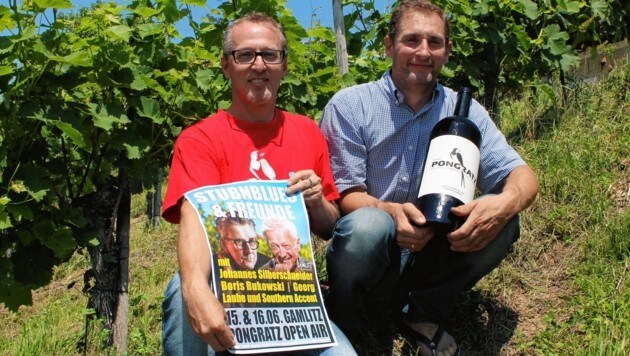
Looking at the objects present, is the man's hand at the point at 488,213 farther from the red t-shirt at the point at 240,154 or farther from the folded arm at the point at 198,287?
the folded arm at the point at 198,287

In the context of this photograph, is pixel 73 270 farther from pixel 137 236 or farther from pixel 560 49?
pixel 560 49

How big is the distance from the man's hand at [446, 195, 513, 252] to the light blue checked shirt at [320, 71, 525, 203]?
32cm

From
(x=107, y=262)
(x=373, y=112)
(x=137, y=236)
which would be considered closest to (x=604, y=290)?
(x=373, y=112)

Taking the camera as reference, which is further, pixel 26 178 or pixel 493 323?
pixel 493 323

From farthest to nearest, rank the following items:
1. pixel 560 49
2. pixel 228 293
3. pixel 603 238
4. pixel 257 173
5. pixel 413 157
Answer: pixel 560 49 → pixel 603 238 → pixel 413 157 → pixel 257 173 → pixel 228 293

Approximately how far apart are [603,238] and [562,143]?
1088mm

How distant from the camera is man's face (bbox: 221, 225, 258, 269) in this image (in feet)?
8.12

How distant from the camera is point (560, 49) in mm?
5441

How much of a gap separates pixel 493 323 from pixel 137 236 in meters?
3.16

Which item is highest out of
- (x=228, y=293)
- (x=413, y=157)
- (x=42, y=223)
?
(x=413, y=157)

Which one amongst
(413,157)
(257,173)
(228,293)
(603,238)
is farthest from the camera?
(603,238)

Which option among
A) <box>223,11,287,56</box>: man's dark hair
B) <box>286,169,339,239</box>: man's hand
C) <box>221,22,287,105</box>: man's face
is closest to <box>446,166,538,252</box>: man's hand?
<box>286,169,339,239</box>: man's hand

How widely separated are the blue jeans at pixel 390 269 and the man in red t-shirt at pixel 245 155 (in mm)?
135

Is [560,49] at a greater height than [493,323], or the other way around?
[560,49]
